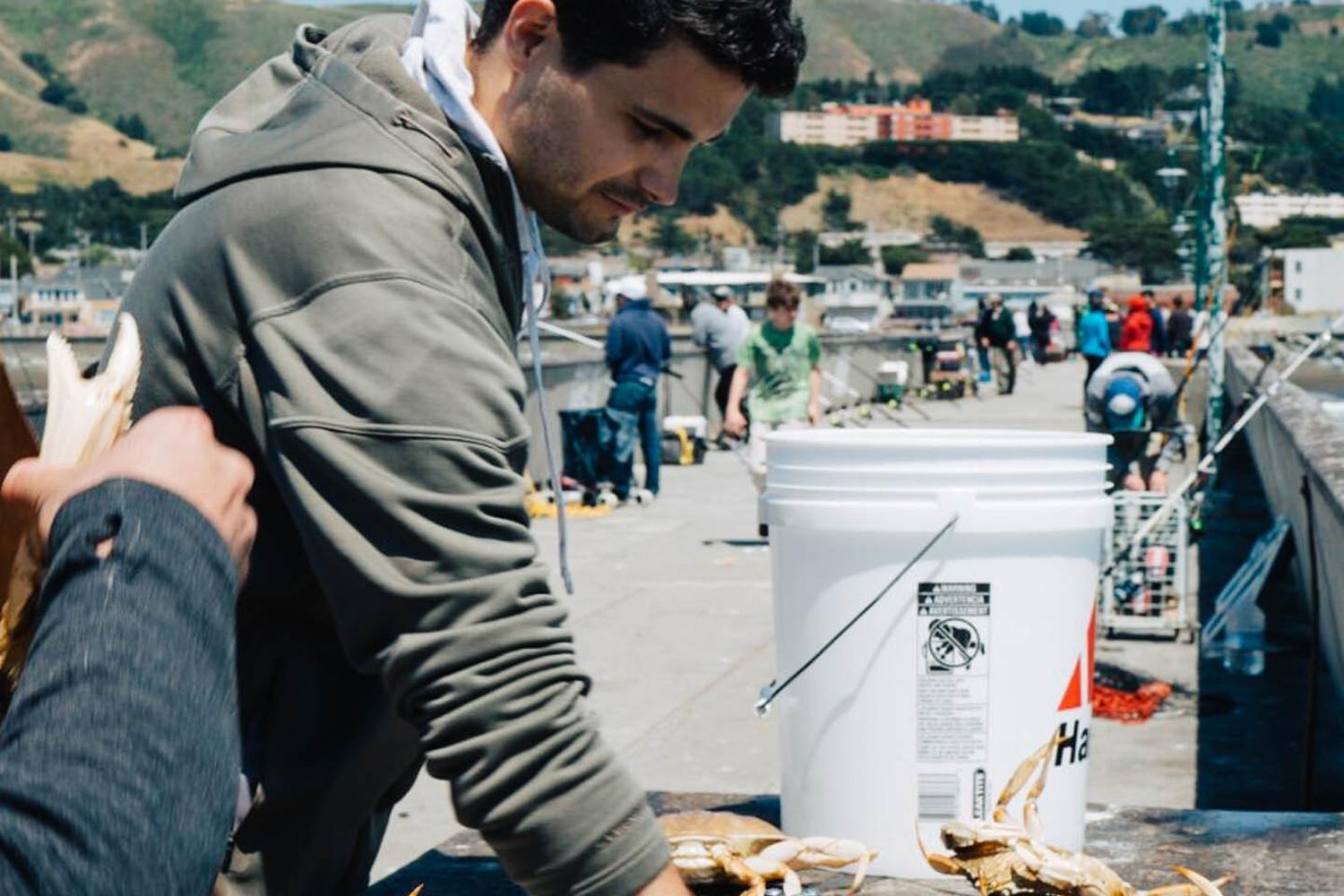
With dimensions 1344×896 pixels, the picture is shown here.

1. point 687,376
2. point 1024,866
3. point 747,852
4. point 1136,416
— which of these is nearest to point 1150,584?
point 1136,416

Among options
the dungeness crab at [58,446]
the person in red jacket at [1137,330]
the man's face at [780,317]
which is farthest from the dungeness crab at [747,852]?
the person in red jacket at [1137,330]

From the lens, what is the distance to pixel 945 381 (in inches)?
1522

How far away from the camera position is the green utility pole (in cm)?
1689

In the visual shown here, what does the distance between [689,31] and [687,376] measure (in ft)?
76.6

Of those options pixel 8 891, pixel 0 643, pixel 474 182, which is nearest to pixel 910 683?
pixel 474 182

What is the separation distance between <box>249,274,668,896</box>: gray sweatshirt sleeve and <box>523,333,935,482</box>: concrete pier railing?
663 cm

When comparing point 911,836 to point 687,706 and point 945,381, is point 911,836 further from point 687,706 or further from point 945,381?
point 945,381

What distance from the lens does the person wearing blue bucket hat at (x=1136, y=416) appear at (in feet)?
42.0

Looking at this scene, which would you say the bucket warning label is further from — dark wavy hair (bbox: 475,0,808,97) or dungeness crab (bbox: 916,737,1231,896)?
dark wavy hair (bbox: 475,0,808,97)

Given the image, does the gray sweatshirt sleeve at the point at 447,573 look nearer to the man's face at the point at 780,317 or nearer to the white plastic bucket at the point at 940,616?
the white plastic bucket at the point at 940,616

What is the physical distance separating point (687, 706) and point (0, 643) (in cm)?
770

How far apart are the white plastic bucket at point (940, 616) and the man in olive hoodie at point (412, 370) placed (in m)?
0.74

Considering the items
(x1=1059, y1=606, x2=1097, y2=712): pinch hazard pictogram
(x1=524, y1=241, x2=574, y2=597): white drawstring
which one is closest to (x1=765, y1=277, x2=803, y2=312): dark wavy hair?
(x1=1059, y1=606, x2=1097, y2=712): pinch hazard pictogram

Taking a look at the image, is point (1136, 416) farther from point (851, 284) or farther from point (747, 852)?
point (851, 284)
